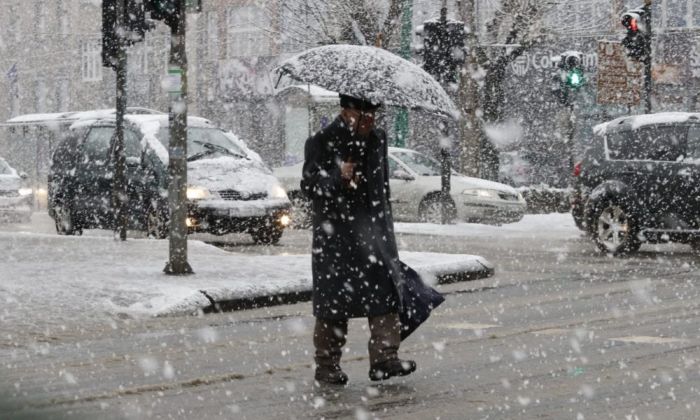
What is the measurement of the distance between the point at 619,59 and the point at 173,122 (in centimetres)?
1288

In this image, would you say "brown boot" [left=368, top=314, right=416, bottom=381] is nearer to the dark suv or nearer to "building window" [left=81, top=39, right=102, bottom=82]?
the dark suv

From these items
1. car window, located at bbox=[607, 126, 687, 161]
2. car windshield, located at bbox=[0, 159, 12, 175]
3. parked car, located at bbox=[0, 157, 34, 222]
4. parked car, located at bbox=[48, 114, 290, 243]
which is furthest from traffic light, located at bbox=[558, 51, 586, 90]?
car windshield, located at bbox=[0, 159, 12, 175]

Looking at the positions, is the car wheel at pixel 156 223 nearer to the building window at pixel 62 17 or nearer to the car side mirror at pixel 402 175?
the car side mirror at pixel 402 175

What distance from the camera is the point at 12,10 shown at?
195 ft

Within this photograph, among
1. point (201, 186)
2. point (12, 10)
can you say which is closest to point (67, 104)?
point (12, 10)

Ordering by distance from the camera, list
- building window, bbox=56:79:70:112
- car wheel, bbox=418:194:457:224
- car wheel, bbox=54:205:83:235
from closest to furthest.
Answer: car wheel, bbox=54:205:83:235
car wheel, bbox=418:194:457:224
building window, bbox=56:79:70:112

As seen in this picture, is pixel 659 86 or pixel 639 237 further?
pixel 659 86

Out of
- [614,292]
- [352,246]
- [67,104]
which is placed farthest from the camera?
[67,104]

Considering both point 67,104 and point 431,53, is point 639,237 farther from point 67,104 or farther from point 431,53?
point 67,104

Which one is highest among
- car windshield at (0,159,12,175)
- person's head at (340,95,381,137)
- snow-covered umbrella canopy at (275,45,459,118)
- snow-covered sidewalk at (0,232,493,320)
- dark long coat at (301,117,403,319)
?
snow-covered umbrella canopy at (275,45,459,118)

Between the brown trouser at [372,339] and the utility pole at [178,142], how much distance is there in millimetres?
5437

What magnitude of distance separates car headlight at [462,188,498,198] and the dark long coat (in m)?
17.0

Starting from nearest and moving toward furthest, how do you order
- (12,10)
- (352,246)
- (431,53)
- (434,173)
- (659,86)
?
(352,246)
(431,53)
(434,173)
(659,86)
(12,10)

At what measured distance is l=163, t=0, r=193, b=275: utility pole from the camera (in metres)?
12.2
